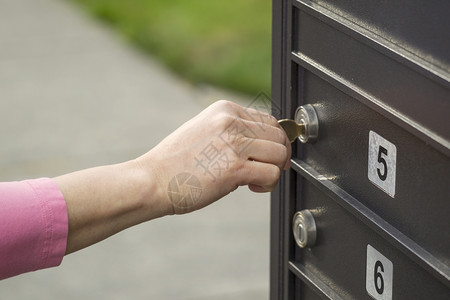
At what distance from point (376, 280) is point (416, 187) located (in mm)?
253

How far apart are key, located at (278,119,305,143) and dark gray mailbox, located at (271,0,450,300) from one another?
0.01 m

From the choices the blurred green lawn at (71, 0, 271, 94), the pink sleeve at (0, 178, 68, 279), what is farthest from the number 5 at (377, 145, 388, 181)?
the blurred green lawn at (71, 0, 271, 94)

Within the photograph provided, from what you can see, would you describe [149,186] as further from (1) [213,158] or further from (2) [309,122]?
(2) [309,122]

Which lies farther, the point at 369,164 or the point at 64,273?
the point at 64,273

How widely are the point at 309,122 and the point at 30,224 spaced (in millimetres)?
523

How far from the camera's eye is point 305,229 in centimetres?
176

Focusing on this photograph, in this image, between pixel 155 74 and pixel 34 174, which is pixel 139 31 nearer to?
pixel 155 74

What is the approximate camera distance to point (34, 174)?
15.6 feet

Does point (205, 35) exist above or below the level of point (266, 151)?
below

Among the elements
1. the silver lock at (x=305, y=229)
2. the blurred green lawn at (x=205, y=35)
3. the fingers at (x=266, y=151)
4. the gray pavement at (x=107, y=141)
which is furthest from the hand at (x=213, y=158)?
the blurred green lawn at (x=205, y=35)

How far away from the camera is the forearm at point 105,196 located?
152cm

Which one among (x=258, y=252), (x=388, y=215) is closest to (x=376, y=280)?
(x=388, y=215)

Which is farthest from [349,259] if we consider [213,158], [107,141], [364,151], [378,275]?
[107,141]

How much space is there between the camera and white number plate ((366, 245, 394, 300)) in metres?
1.54
